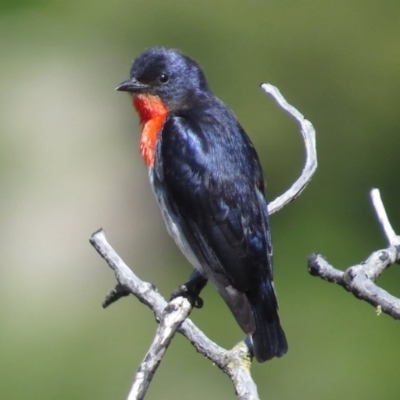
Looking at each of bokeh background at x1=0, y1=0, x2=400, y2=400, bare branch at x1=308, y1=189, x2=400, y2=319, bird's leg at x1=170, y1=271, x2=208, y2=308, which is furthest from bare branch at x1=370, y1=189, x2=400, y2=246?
bokeh background at x1=0, y1=0, x2=400, y2=400

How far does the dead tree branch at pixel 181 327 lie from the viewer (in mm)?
3166

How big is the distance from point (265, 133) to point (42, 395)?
105 inches

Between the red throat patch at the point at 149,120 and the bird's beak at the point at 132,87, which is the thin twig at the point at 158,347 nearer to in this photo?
the red throat patch at the point at 149,120

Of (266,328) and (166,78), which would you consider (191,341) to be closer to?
(266,328)

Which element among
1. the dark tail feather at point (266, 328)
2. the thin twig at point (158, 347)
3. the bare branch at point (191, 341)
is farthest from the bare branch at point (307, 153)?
the thin twig at point (158, 347)

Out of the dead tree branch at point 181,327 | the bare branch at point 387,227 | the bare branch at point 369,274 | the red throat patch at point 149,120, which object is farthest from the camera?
the red throat patch at point 149,120

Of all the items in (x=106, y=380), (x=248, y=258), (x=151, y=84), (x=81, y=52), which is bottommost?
(x=106, y=380)

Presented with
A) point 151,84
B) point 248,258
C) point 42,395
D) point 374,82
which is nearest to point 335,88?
point 374,82

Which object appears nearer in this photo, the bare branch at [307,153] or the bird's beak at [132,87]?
the bare branch at [307,153]

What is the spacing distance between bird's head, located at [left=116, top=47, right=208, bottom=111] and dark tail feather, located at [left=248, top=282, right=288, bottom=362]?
96 centimetres

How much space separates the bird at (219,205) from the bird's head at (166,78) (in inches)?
2.7

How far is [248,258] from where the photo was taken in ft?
14.1

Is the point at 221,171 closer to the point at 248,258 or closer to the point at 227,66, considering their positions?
the point at 248,258

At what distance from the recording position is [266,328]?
4.18 meters
